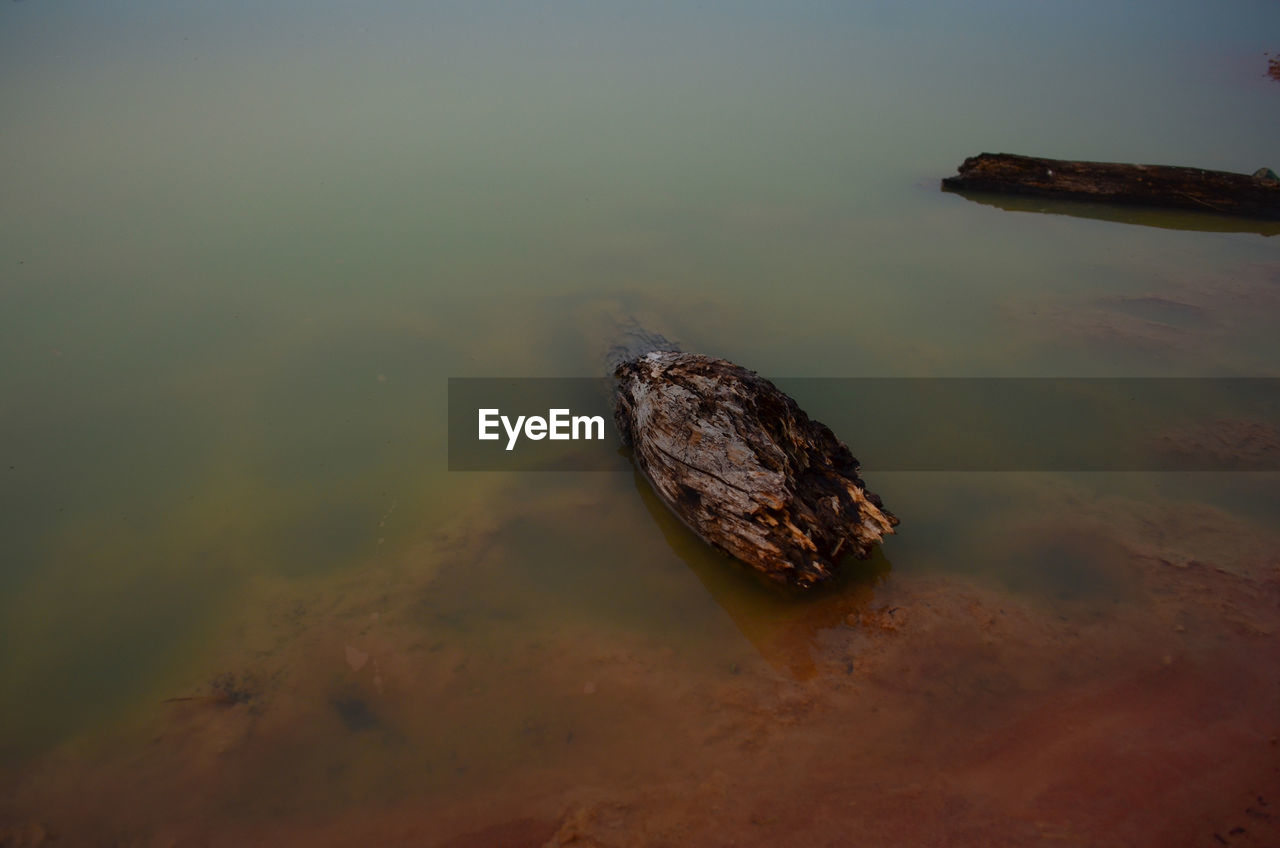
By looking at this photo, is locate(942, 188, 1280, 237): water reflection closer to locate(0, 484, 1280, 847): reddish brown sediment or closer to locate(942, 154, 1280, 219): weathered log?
locate(942, 154, 1280, 219): weathered log

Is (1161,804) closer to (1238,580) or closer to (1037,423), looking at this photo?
(1238,580)

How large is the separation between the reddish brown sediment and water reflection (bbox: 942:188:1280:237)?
142 inches

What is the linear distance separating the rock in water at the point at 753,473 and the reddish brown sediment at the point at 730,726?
23 centimetres

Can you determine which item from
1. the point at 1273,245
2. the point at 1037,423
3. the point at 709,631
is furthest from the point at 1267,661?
the point at 1273,245

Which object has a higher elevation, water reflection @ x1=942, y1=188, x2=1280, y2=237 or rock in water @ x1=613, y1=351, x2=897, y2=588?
water reflection @ x1=942, y1=188, x2=1280, y2=237

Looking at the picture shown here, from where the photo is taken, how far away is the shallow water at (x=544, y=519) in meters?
2.56

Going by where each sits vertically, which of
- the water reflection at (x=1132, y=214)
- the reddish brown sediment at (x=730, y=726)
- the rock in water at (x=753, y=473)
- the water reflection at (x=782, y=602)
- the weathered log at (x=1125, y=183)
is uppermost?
→ the weathered log at (x=1125, y=183)

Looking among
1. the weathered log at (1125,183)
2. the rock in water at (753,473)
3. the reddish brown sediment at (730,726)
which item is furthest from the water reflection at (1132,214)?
the rock in water at (753,473)

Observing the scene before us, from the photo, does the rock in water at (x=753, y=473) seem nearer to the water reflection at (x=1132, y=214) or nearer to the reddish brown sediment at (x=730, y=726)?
the reddish brown sediment at (x=730, y=726)

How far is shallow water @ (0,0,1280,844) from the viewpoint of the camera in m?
2.56

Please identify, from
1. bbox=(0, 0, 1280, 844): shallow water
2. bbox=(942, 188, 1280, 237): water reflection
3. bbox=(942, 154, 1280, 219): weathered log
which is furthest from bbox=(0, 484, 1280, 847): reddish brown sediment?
bbox=(942, 154, 1280, 219): weathered log

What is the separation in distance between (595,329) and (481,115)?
358cm

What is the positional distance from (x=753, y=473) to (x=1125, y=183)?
15.4 ft

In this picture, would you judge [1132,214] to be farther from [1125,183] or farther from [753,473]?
[753,473]
